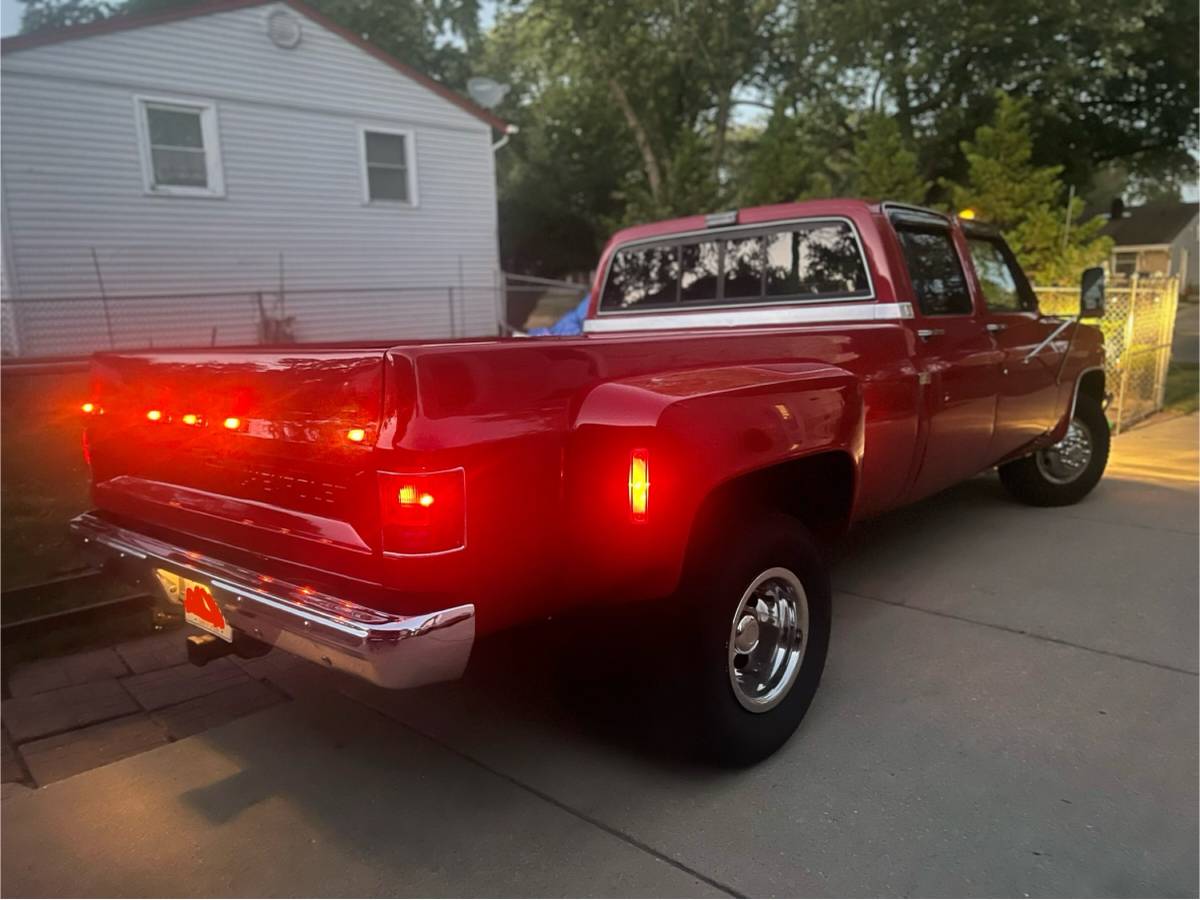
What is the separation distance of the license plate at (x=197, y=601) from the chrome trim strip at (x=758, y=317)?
2840mm

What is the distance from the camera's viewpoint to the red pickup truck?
7.17 feet

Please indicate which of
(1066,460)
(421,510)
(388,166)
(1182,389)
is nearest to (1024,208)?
(1182,389)

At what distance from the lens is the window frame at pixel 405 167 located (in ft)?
49.5

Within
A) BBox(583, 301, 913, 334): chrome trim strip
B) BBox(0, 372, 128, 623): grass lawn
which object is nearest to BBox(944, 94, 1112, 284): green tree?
BBox(583, 301, 913, 334): chrome trim strip

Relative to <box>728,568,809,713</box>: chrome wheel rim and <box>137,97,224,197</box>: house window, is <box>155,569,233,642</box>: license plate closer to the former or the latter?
<box>728,568,809,713</box>: chrome wheel rim

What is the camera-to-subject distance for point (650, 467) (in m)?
2.36

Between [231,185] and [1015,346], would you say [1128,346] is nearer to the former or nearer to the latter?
[1015,346]

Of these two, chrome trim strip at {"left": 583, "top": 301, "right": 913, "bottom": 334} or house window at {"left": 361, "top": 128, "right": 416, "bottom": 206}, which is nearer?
chrome trim strip at {"left": 583, "top": 301, "right": 913, "bottom": 334}

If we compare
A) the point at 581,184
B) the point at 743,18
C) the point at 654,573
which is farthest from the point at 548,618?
the point at 581,184

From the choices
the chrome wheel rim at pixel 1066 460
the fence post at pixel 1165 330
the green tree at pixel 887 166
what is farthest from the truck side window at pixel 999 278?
the green tree at pixel 887 166

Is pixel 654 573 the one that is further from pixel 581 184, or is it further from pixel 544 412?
pixel 581 184

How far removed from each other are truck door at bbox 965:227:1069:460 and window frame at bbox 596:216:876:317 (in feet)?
3.12

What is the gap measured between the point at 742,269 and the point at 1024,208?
1179 cm

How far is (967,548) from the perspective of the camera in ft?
16.9
